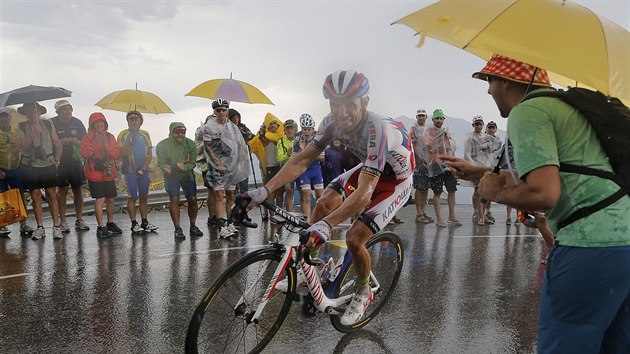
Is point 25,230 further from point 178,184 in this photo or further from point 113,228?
point 178,184

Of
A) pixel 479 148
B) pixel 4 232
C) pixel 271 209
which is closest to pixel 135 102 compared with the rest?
pixel 4 232

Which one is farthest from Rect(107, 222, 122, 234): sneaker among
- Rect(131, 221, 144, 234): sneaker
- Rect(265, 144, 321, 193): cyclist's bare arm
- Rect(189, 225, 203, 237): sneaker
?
Rect(265, 144, 321, 193): cyclist's bare arm

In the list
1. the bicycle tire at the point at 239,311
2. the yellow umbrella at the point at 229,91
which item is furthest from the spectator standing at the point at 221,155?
the bicycle tire at the point at 239,311

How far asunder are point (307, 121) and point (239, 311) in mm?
7036

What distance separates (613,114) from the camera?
7.41 ft

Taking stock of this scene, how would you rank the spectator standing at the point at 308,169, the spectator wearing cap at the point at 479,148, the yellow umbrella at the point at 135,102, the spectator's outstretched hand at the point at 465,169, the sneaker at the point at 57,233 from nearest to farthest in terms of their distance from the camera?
the spectator's outstretched hand at the point at 465,169 < the sneaker at the point at 57,233 < the spectator standing at the point at 308,169 < the yellow umbrella at the point at 135,102 < the spectator wearing cap at the point at 479,148

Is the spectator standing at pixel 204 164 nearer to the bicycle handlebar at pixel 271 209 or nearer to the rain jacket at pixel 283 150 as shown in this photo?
the rain jacket at pixel 283 150

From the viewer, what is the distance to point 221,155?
31.6ft

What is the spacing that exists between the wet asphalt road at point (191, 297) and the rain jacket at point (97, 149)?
1054 mm

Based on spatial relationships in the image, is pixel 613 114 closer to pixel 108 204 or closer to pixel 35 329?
pixel 35 329

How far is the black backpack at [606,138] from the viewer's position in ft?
7.27

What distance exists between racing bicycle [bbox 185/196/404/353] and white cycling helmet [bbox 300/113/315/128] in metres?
6.16

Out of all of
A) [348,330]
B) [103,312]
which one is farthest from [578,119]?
[103,312]

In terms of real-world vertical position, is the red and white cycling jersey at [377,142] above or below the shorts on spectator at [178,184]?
above
